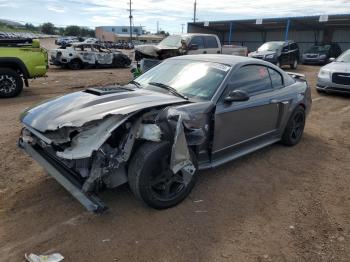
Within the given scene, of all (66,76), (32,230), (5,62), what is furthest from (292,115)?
(66,76)

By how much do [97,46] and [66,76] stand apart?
4607 millimetres

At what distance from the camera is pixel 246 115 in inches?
182

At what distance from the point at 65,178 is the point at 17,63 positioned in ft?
24.4

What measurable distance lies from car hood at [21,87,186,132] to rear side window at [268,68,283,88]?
2023mm

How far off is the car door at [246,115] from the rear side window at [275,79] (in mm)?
111

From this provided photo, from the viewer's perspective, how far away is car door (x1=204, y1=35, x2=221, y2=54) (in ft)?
51.5

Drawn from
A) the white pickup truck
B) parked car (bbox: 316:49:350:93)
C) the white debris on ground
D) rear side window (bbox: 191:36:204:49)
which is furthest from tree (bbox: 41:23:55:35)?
the white debris on ground

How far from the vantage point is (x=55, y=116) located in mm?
3604

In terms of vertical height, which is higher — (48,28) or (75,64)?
(48,28)

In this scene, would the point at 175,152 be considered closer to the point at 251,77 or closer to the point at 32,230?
the point at 32,230

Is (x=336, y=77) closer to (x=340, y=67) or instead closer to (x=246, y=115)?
(x=340, y=67)

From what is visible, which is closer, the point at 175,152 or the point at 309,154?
the point at 175,152

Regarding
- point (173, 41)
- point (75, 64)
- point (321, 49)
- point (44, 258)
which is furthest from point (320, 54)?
point (44, 258)

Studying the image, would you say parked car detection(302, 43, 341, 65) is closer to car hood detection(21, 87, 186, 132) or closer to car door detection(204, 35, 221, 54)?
car door detection(204, 35, 221, 54)
